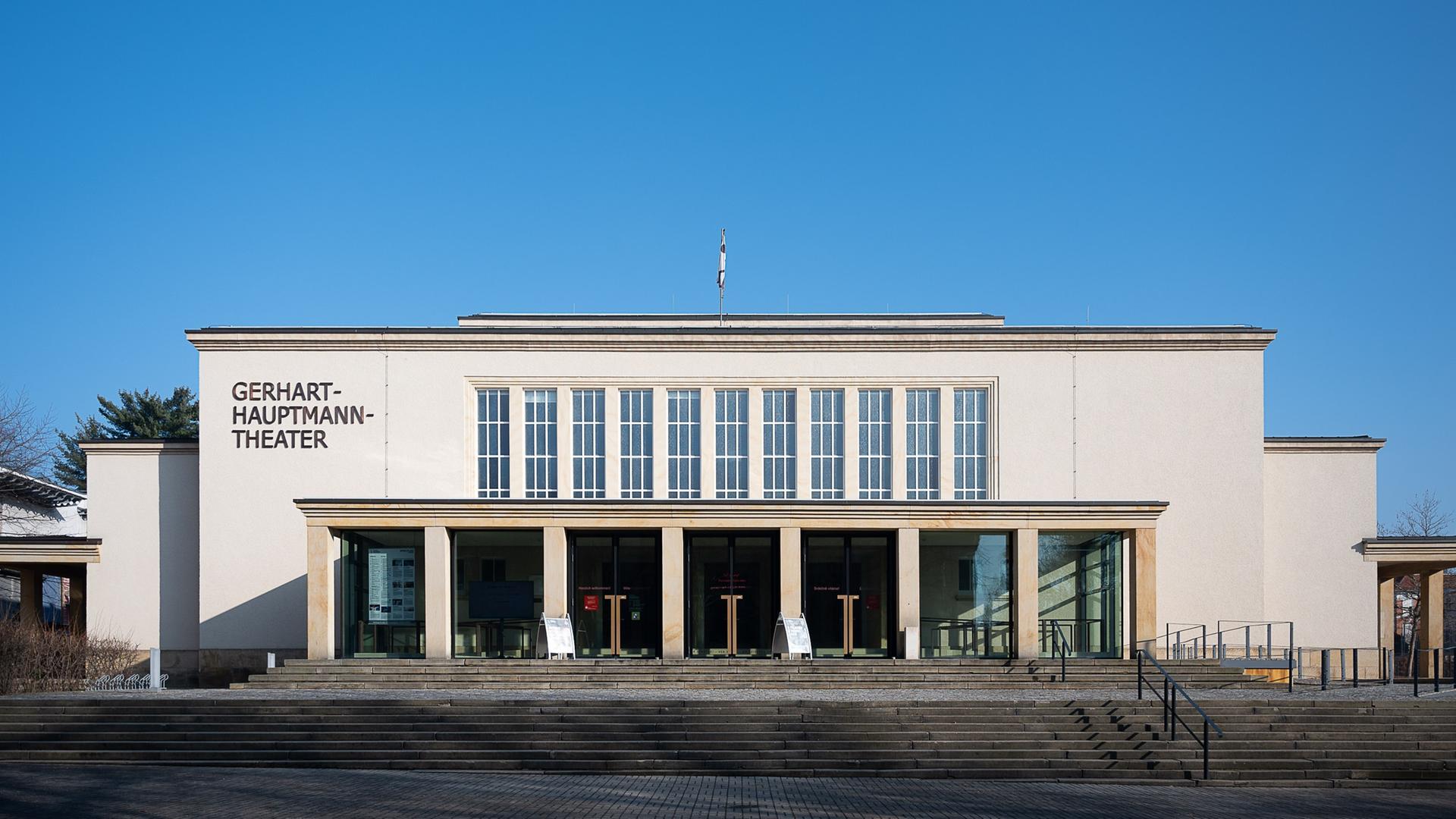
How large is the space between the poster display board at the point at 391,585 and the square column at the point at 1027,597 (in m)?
13.4

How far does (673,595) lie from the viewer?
2802cm

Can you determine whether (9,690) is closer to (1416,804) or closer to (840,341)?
(840,341)

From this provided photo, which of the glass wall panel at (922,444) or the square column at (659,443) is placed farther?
the glass wall panel at (922,444)

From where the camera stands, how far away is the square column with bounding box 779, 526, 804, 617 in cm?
2805

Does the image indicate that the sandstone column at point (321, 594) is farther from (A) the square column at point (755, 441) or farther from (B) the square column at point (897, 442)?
(B) the square column at point (897, 442)

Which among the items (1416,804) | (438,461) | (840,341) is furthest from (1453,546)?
(438,461)

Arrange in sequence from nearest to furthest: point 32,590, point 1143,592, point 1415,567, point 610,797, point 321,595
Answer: point 610,797, point 321,595, point 1143,592, point 1415,567, point 32,590

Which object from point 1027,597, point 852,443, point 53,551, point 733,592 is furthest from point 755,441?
point 53,551

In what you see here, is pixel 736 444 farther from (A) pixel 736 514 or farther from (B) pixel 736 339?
(A) pixel 736 514

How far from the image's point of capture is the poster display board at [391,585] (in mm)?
27969

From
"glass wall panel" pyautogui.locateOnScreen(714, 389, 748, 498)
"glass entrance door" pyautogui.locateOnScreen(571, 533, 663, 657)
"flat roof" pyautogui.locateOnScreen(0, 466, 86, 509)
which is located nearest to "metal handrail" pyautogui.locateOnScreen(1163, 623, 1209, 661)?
"glass wall panel" pyautogui.locateOnScreen(714, 389, 748, 498)

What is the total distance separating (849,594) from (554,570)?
6.80 m

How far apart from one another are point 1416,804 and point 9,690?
2377 centimetres

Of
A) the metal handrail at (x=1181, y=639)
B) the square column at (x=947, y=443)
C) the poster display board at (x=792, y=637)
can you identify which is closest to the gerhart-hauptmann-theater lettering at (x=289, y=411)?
the poster display board at (x=792, y=637)
